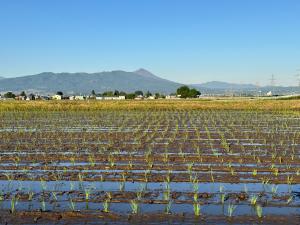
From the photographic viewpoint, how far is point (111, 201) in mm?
7797

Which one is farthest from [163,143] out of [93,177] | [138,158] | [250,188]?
[250,188]

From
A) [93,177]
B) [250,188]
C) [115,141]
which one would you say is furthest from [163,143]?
[250,188]

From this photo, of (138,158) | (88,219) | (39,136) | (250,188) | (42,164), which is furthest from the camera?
(39,136)

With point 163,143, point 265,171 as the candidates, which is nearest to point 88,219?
point 265,171

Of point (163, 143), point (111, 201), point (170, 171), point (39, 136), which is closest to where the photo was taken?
point (111, 201)

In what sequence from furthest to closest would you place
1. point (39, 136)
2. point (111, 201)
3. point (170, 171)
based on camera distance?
point (39, 136) < point (170, 171) < point (111, 201)

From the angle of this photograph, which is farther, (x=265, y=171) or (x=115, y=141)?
(x=115, y=141)

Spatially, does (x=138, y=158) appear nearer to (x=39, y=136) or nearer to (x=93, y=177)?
(x=93, y=177)

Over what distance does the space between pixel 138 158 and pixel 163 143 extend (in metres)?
3.58

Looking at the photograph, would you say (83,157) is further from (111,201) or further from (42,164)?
(111,201)

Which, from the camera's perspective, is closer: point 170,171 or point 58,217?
point 58,217

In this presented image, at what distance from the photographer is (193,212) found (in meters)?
7.07

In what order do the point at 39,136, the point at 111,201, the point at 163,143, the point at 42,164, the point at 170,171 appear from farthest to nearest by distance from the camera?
the point at 39,136
the point at 163,143
the point at 42,164
the point at 170,171
the point at 111,201

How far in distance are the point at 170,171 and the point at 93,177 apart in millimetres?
1651
